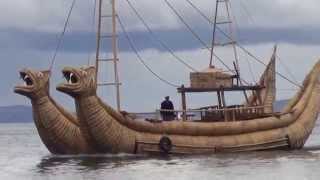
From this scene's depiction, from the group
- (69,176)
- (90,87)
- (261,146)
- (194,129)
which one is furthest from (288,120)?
(69,176)

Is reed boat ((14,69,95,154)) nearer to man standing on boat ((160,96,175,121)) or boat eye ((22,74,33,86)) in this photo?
boat eye ((22,74,33,86))

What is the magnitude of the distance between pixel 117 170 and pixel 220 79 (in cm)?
1198

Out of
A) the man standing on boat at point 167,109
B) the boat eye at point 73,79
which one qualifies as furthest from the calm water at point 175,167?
the boat eye at point 73,79

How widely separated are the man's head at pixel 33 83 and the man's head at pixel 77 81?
287 cm

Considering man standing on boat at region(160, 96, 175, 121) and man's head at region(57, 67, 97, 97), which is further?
man standing on boat at region(160, 96, 175, 121)

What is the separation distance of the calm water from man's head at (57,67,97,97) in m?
3.65

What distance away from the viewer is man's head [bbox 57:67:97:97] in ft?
166

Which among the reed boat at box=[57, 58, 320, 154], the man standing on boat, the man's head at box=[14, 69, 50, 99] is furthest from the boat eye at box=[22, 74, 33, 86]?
the man standing on boat

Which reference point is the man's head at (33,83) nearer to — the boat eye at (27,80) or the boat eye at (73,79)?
the boat eye at (27,80)

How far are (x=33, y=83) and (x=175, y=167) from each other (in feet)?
31.0

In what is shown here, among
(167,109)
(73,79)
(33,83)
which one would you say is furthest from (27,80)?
(167,109)

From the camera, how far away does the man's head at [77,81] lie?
50.5 meters

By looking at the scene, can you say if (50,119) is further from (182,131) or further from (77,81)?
(182,131)

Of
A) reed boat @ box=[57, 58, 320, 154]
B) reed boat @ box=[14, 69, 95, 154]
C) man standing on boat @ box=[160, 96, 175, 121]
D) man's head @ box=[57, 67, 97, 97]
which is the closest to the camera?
man's head @ box=[57, 67, 97, 97]
